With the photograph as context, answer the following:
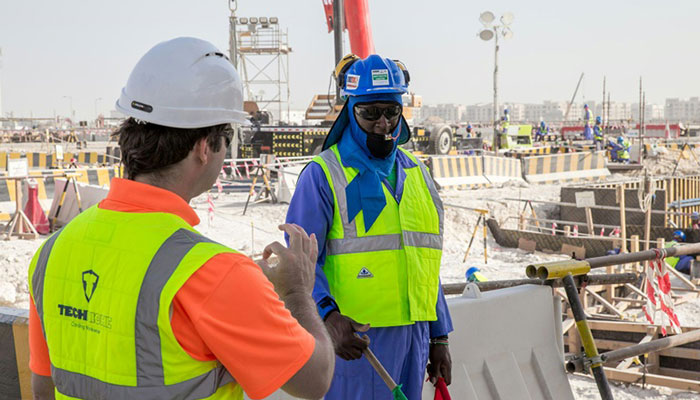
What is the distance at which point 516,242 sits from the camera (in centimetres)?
1500

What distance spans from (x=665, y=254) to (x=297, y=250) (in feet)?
12.1

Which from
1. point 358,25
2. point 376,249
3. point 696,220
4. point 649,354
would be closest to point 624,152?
point 696,220

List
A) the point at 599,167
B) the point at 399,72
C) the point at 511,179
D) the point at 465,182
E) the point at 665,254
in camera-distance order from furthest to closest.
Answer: the point at 599,167 < the point at 511,179 < the point at 465,182 < the point at 665,254 < the point at 399,72

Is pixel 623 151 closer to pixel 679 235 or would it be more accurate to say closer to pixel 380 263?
pixel 679 235

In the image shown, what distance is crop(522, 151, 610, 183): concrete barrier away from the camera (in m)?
23.6

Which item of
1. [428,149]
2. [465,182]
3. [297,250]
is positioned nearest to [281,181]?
[465,182]

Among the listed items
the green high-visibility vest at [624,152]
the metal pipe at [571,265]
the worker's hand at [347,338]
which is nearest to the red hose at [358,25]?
the metal pipe at [571,265]

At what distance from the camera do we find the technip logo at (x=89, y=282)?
1.46 meters

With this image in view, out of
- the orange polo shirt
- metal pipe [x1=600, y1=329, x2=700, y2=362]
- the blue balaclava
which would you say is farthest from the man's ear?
metal pipe [x1=600, y1=329, x2=700, y2=362]

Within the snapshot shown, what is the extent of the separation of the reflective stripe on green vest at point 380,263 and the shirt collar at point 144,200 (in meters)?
1.21

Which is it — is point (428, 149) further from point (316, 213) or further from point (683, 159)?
point (316, 213)

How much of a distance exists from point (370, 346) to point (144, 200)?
1.40 metres

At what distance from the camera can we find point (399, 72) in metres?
2.93

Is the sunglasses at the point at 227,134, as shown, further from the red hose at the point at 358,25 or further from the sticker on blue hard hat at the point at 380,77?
the red hose at the point at 358,25
